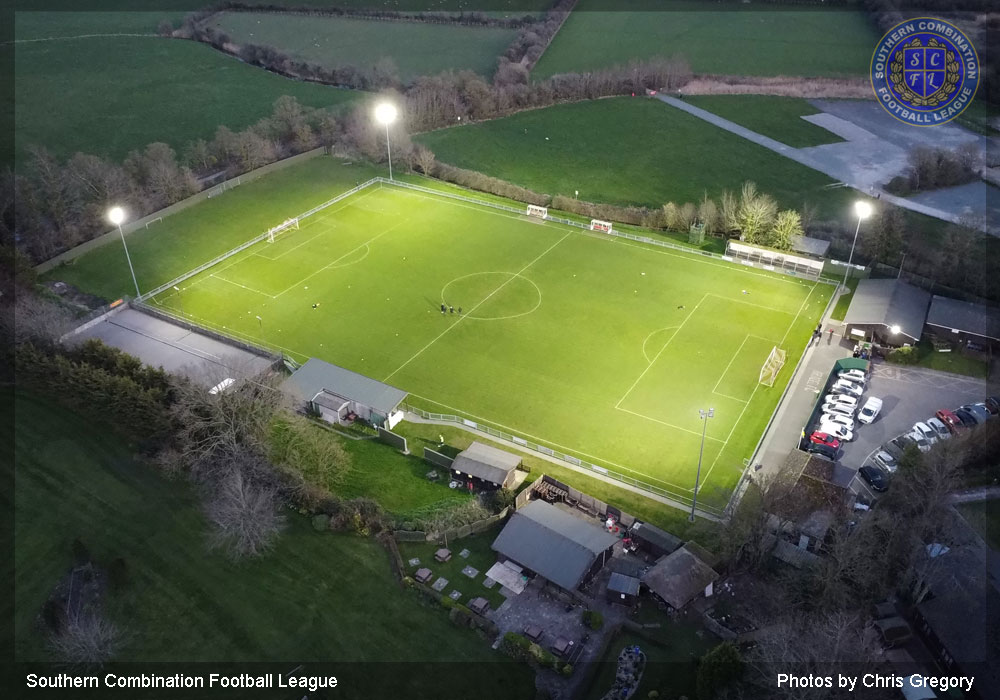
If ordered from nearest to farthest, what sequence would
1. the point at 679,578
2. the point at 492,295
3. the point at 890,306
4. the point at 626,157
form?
the point at 679,578 < the point at 890,306 < the point at 492,295 < the point at 626,157

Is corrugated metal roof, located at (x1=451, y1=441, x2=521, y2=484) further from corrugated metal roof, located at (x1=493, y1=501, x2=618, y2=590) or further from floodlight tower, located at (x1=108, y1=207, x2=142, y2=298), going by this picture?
floodlight tower, located at (x1=108, y1=207, x2=142, y2=298)

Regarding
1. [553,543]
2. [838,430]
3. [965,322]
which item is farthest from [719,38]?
[553,543]

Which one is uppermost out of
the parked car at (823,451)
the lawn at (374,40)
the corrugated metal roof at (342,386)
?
the lawn at (374,40)

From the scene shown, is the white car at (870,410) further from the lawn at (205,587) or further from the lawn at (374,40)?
the lawn at (374,40)

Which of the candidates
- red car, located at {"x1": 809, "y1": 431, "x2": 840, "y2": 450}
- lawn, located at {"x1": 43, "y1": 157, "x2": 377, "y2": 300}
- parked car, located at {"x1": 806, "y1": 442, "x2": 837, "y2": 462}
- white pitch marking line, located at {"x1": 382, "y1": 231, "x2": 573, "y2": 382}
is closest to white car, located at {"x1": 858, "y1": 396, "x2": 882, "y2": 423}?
red car, located at {"x1": 809, "y1": 431, "x2": 840, "y2": 450}

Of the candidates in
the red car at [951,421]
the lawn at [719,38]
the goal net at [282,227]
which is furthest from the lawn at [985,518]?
the lawn at [719,38]

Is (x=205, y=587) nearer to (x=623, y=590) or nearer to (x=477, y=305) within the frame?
(x=623, y=590)
